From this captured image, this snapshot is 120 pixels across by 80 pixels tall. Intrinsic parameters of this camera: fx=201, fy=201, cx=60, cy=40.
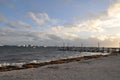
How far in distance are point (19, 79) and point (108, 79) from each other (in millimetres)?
7750

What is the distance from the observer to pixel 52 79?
17500mm

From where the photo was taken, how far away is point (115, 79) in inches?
659

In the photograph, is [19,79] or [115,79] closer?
[115,79]

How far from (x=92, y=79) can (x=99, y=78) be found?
0.82 metres

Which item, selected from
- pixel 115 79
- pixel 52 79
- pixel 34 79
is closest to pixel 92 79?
pixel 115 79

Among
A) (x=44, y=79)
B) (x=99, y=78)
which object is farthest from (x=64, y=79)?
(x=99, y=78)

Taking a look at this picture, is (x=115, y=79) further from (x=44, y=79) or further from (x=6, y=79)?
(x=6, y=79)

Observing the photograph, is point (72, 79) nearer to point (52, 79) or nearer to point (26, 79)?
point (52, 79)

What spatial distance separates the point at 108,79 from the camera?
664 inches

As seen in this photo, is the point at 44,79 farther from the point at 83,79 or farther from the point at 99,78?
the point at 99,78

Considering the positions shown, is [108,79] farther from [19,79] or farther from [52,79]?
[19,79]

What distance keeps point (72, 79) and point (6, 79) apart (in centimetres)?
588

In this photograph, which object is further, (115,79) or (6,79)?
(6,79)

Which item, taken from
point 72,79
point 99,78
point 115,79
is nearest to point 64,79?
point 72,79
